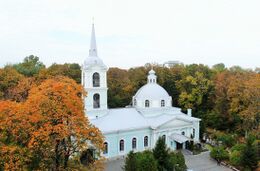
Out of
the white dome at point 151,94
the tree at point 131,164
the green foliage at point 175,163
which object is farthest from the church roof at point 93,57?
Answer: the green foliage at point 175,163

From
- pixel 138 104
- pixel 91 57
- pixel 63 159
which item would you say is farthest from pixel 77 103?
pixel 138 104

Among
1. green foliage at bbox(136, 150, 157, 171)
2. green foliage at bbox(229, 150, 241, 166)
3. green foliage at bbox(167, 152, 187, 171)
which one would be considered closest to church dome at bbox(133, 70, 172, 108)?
green foliage at bbox(229, 150, 241, 166)

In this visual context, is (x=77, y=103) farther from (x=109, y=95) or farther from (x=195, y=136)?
(x=109, y=95)

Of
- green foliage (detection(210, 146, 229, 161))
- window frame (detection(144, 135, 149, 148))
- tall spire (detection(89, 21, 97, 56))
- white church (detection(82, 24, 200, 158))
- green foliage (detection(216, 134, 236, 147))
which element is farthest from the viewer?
green foliage (detection(216, 134, 236, 147))

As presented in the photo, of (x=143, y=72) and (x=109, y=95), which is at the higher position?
(x=143, y=72)

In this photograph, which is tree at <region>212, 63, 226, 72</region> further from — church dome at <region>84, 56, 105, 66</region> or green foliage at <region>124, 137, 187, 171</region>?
green foliage at <region>124, 137, 187, 171</region>

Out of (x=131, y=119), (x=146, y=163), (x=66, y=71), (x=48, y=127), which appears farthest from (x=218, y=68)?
(x=48, y=127)

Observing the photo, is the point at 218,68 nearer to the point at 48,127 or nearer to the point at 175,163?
the point at 175,163
